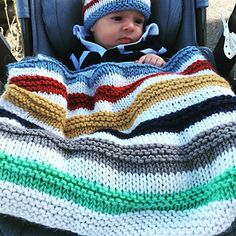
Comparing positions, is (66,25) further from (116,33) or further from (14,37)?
(14,37)

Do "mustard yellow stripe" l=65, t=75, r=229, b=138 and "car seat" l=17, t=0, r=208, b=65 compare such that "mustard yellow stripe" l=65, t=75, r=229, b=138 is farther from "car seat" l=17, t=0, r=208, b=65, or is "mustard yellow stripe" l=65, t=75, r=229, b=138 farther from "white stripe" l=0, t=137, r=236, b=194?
"car seat" l=17, t=0, r=208, b=65

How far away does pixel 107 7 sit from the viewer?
1.73m

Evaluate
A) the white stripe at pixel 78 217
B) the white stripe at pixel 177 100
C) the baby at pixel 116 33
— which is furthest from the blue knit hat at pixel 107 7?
the white stripe at pixel 78 217

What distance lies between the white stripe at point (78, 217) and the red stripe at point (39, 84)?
342 millimetres

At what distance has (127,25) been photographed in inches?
68.1

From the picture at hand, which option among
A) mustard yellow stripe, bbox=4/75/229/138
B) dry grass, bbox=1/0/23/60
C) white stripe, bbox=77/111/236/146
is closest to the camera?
white stripe, bbox=77/111/236/146

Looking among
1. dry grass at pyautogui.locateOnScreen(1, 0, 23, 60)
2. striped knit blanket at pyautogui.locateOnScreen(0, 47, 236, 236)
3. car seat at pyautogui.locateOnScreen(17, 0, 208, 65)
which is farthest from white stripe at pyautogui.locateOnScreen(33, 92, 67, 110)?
dry grass at pyautogui.locateOnScreen(1, 0, 23, 60)

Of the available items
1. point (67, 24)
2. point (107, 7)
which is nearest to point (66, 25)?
point (67, 24)

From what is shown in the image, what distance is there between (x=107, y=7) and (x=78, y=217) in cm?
93

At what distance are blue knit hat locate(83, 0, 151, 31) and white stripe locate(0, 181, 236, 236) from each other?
0.90m

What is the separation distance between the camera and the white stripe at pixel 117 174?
3.48 ft

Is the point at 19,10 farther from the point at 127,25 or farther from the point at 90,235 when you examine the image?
the point at 90,235

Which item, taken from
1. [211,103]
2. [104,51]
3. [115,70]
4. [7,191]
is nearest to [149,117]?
[211,103]

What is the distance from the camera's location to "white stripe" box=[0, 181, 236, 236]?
102cm
